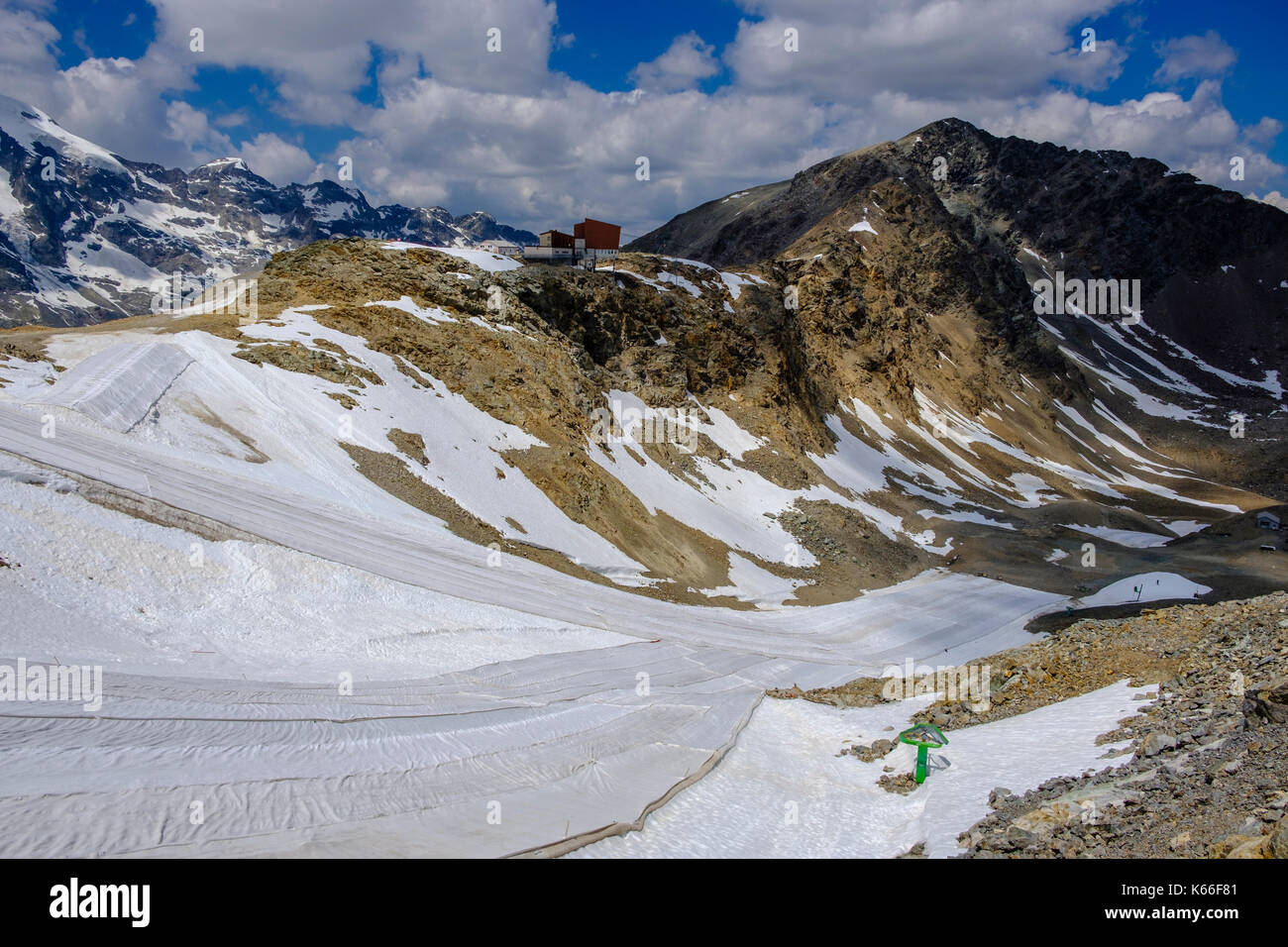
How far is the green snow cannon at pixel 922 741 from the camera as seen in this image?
1538 centimetres

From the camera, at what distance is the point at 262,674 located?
16578 mm

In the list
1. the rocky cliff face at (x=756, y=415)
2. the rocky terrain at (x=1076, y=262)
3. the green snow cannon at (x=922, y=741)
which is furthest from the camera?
the rocky terrain at (x=1076, y=262)

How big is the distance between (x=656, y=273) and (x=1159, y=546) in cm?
4821

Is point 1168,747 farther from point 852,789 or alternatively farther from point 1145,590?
point 1145,590

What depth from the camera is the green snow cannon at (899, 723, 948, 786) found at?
15383mm

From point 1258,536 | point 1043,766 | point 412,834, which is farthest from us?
point 1258,536

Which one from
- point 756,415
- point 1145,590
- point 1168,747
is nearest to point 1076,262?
point 756,415

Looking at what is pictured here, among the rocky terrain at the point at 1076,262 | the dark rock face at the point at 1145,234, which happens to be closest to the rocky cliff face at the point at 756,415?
the rocky terrain at the point at 1076,262

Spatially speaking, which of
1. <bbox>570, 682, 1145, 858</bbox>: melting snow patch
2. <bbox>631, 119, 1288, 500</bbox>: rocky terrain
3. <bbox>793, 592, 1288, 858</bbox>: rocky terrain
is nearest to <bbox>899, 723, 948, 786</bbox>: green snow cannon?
<bbox>570, 682, 1145, 858</bbox>: melting snow patch

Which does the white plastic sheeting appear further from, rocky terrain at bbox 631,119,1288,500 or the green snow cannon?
rocky terrain at bbox 631,119,1288,500

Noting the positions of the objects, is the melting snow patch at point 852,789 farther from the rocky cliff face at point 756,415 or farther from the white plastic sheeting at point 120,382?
the white plastic sheeting at point 120,382

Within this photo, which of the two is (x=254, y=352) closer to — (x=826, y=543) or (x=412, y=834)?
(x=412, y=834)

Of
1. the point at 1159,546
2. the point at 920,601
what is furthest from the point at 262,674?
the point at 1159,546

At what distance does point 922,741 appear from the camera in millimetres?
15969
